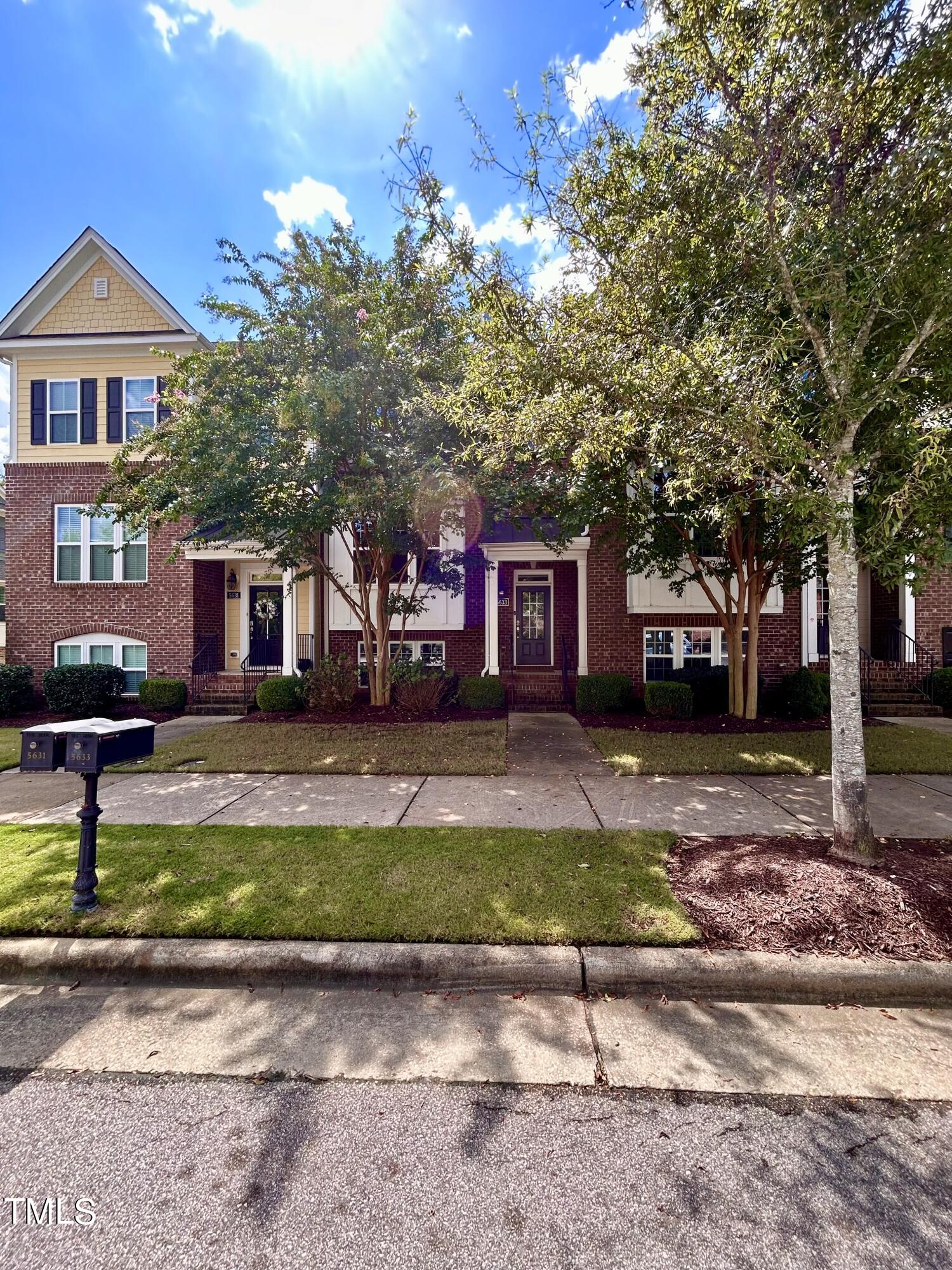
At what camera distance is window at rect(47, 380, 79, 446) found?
43.8 ft

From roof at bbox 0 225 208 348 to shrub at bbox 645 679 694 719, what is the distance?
41.6 ft

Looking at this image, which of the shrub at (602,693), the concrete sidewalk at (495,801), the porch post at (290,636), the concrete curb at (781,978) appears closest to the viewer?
the concrete curb at (781,978)

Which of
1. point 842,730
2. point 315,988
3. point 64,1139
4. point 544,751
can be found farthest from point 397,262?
point 64,1139

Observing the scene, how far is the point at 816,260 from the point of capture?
3.76 metres

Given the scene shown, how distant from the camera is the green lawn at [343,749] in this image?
287 inches

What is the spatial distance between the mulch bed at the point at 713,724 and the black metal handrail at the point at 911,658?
2.46 metres

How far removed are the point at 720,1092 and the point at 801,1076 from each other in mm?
408

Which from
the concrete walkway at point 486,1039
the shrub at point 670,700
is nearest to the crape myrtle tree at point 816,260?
the concrete walkway at point 486,1039

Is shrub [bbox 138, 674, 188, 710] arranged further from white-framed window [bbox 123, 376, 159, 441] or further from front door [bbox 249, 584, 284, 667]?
white-framed window [bbox 123, 376, 159, 441]

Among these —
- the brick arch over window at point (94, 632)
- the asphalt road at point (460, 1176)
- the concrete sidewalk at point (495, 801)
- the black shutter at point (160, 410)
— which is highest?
the black shutter at point (160, 410)

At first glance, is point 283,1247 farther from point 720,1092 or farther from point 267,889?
point 267,889

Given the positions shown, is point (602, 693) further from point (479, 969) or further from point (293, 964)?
point (293, 964)

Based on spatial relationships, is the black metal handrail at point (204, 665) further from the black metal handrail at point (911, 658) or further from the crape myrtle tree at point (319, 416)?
the black metal handrail at point (911, 658)

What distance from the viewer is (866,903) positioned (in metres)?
3.55
